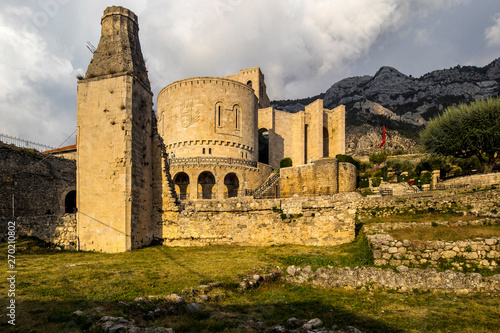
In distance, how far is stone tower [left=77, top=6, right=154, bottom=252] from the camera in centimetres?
1263

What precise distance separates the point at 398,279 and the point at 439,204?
34.3 ft

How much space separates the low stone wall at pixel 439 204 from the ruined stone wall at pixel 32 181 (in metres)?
19.8

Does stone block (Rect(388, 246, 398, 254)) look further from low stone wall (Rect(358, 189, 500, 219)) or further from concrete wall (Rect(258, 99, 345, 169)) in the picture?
concrete wall (Rect(258, 99, 345, 169))

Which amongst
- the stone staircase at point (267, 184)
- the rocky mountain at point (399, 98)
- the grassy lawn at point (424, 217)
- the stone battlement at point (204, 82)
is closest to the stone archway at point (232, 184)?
the stone staircase at point (267, 184)

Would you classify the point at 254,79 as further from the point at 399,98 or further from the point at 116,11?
the point at 399,98

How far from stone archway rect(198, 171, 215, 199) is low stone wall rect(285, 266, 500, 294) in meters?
26.5

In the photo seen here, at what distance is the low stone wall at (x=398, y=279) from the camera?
7.70 metres

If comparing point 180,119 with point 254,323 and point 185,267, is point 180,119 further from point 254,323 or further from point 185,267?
point 254,323

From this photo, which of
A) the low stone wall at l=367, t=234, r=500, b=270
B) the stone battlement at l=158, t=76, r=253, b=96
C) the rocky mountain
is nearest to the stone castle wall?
the stone battlement at l=158, t=76, r=253, b=96

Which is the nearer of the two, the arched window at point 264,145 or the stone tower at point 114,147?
the stone tower at point 114,147

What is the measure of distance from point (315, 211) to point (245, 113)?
1123 inches

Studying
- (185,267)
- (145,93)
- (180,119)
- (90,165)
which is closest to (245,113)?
(180,119)

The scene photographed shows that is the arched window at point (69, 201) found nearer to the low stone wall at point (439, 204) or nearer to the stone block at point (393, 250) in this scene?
the low stone wall at point (439, 204)

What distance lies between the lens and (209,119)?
3800 centimetres
